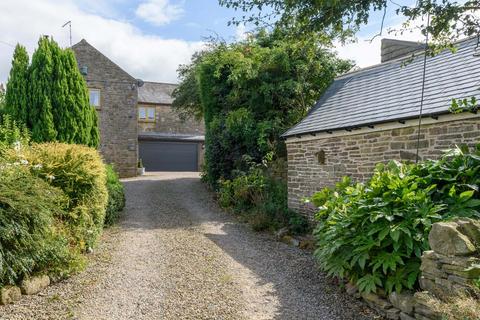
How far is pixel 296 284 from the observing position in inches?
237

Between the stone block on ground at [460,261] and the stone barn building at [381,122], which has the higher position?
the stone barn building at [381,122]

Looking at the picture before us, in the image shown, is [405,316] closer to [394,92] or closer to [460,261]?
[460,261]

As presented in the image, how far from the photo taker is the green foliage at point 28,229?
16.8 ft

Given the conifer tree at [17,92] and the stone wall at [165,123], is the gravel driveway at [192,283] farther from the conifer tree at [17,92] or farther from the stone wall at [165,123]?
the stone wall at [165,123]

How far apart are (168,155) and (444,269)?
25235mm

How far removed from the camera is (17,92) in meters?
11.1

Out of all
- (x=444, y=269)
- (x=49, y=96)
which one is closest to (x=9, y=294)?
(x=444, y=269)

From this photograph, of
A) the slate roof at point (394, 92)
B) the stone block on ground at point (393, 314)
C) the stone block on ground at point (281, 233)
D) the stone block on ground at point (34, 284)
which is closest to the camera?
the stone block on ground at point (393, 314)

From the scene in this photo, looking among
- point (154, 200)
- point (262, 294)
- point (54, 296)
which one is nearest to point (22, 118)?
point (154, 200)

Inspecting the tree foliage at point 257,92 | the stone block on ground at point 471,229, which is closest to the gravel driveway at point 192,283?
the stone block on ground at point 471,229

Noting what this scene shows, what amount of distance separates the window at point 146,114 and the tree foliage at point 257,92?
14.9 metres

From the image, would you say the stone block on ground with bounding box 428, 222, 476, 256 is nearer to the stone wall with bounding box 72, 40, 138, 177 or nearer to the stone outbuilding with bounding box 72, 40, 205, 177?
the stone outbuilding with bounding box 72, 40, 205, 177

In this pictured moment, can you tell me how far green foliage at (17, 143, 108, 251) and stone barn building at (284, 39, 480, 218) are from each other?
4.35 meters

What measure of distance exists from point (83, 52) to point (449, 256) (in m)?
20.6
